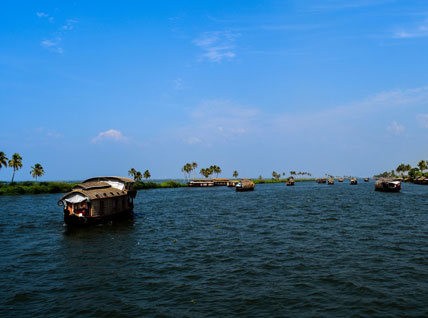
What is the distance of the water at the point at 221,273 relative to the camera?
1391 centimetres

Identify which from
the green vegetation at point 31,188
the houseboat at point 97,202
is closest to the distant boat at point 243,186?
the green vegetation at point 31,188

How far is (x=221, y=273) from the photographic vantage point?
739 inches

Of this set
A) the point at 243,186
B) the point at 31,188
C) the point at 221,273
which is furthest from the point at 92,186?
the point at 243,186

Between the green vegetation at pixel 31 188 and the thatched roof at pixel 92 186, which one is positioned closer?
the thatched roof at pixel 92 186

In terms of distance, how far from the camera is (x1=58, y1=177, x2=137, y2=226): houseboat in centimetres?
3884

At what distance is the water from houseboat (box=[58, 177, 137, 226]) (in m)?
4.79

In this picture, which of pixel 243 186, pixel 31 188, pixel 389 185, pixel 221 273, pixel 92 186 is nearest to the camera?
pixel 221 273

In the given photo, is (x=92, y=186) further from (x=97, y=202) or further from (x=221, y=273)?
(x=221, y=273)

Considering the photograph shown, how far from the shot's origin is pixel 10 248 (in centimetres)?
2814

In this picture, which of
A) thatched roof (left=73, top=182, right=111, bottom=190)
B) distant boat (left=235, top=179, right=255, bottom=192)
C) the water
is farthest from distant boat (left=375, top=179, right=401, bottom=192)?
thatched roof (left=73, top=182, right=111, bottom=190)

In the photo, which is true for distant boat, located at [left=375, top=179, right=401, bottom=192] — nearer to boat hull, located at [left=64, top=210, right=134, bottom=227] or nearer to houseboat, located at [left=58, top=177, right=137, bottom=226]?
houseboat, located at [left=58, top=177, right=137, bottom=226]

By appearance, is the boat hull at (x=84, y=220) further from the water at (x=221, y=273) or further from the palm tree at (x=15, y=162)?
the palm tree at (x=15, y=162)

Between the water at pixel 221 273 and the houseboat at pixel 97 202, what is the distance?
15.7ft

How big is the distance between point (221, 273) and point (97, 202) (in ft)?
87.9
